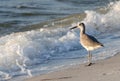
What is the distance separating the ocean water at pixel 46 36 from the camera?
Result: 8.76 metres

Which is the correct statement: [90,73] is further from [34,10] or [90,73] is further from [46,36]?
[34,10]

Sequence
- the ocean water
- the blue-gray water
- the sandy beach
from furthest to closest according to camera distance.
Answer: the blue-gray water < the ocean water < the sandy beach

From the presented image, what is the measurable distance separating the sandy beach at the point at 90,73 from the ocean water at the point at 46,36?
0.39 m

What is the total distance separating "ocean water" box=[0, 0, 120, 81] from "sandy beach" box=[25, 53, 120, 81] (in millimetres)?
394

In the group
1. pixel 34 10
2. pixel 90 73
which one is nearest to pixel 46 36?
pixel 90 73

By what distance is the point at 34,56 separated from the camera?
369 inches

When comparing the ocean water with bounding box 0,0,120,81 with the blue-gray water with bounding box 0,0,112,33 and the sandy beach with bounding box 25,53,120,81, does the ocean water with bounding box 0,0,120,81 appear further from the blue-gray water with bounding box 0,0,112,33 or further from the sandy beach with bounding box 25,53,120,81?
the sandy beach with bounding box 25,53,120,81

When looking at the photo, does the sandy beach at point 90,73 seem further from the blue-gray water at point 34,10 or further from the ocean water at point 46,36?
the blue-gray water at point 34,10

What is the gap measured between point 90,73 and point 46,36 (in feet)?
12.4

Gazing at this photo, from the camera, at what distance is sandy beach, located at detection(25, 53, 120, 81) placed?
711cm

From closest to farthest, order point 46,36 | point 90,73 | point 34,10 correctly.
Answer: point 90,73
point 46,36
point 34,10

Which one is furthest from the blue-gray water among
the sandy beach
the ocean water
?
the sandy beach

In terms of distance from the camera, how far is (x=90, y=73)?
24.8 feet

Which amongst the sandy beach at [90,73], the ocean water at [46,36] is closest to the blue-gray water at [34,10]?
the ocean water at [46,36]
